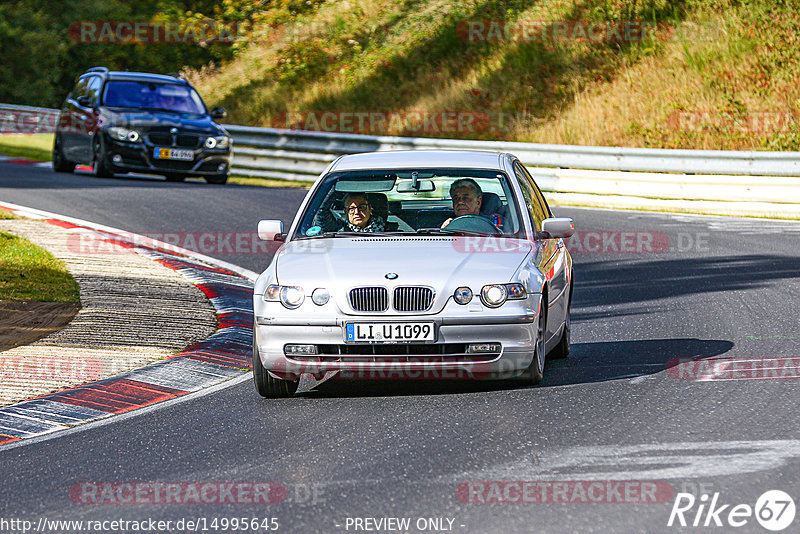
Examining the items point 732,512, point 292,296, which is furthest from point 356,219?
point 732,512

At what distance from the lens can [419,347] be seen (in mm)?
7664

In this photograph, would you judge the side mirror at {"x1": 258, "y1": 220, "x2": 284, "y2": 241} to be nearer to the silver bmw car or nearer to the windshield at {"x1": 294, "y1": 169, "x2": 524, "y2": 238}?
the silver bmw car

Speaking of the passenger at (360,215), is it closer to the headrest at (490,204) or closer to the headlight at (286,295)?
the headrest at (490,204)

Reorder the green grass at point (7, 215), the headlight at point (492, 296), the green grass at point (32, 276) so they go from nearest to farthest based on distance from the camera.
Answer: the headlight at point (492, 296) → the green grass at point (32, 276) → the green grass at point (7, 215)

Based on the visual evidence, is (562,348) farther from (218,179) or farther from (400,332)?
(218,179)

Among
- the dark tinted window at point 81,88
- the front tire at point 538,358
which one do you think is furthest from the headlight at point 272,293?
the dark tinted window at point 81,88

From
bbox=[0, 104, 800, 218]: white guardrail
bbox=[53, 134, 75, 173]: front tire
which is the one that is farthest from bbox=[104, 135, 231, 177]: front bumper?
bbox=[0, 104, 800, 218]: white guardrail

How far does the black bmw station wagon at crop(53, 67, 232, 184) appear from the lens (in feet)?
75.1

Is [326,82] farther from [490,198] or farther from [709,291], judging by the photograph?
[490,198]

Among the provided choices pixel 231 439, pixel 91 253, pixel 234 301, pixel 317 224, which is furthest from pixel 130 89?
pixel 231 439

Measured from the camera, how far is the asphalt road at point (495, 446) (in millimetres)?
5547

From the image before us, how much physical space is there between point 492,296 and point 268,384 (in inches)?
61.4

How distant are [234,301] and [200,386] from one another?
10.8 ft

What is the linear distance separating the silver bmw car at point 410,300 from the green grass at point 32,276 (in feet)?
12.9
